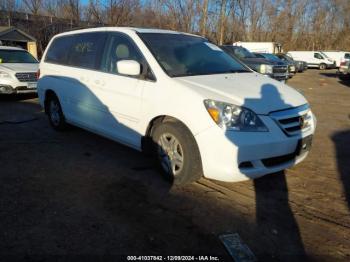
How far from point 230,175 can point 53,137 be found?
3.81 meters

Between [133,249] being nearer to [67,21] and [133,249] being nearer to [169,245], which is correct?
[169,245]

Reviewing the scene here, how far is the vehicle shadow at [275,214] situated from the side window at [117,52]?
5.34 ft

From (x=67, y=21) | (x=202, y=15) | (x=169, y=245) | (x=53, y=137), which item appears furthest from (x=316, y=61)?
(x=169, y=245)

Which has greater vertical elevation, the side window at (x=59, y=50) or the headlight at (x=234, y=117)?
the side window at (x=59, y=50)

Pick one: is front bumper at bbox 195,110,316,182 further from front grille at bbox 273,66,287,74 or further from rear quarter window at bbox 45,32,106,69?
front grille at bbox 273,66,287,74

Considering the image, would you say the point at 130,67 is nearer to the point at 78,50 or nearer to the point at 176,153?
the point at 176,153

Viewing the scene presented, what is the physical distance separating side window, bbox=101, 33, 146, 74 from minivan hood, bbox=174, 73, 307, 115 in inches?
31.3

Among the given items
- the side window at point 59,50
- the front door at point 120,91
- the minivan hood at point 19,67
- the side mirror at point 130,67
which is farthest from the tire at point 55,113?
the minivan hood at point 19,67

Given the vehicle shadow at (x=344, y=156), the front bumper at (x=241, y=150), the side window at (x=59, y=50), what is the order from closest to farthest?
the front bumper at (x=241, y=150) → the vehicle shadow at (x=344, y=156) → the side window at (x=59, y=50)

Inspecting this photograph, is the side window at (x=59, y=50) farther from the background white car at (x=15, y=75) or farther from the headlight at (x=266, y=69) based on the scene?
the headlight at (x=266, y=69)

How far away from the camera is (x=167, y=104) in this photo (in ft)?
12.8

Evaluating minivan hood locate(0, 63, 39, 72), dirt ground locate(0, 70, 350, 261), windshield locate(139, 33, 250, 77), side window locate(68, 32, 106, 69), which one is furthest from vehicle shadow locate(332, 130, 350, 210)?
minivan hood locate(0, 63, 39, 72)

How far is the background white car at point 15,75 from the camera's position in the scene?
1010 centimetres

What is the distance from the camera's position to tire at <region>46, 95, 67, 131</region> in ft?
20.6
